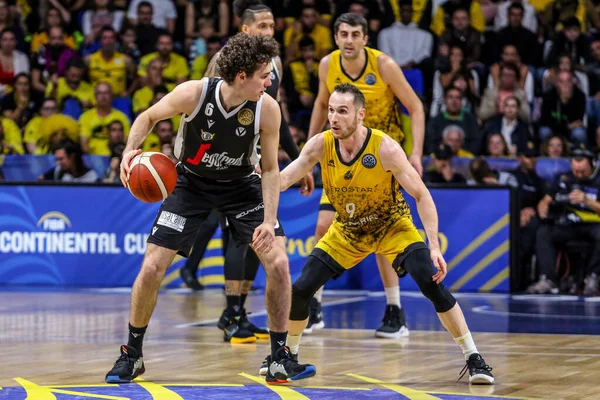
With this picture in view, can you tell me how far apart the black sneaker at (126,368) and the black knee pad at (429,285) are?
173cm

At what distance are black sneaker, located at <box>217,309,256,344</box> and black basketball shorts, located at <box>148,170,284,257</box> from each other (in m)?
1.52

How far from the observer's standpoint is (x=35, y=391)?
19.8ft

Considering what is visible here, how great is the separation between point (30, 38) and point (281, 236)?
36.4ft

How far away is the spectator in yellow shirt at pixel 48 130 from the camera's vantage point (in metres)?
14.5

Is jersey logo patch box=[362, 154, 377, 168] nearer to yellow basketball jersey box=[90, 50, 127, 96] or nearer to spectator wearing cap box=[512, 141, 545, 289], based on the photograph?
spectator wearing cap box=[512, 141, 545, 289]

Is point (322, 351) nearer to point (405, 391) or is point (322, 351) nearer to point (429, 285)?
point (429, 285)

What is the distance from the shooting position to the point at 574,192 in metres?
11.9

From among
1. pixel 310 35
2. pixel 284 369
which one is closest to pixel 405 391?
pixel 284 369

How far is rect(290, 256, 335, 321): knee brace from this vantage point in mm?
6711

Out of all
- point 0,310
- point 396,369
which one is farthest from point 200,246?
point 396,369

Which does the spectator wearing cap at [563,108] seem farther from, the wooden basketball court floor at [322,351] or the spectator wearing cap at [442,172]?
the wooden basketball court floor at [322,351]

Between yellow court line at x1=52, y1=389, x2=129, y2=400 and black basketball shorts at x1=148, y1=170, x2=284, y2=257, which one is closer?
yellow court line at x1=52, y1=389, x2=129, y2=400

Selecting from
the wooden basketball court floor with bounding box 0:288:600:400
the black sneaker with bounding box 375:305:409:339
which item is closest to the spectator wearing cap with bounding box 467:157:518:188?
the wooden basketball court floor with bounding box 0:288:600:400

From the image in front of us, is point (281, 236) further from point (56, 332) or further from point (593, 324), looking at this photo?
point (593, 324)
